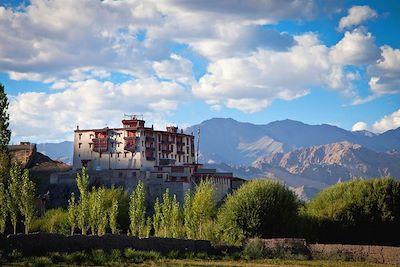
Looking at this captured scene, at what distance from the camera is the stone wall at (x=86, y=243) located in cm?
3997

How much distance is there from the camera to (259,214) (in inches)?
2867

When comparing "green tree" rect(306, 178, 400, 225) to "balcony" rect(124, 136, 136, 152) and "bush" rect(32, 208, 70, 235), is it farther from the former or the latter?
"balcony" rect(124, 136, 136, 152)

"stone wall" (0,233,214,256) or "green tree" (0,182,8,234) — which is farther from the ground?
"green tree" (0,182,8,234)

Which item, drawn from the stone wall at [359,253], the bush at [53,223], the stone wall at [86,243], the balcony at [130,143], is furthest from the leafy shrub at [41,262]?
the balcony at [130,143]

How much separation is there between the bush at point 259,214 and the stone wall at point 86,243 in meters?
18.2

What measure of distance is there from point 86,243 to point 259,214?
3228cm

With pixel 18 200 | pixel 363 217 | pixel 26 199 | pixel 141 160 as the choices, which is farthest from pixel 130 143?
pixel 363 217

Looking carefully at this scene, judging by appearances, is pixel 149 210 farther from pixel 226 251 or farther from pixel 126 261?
pixel 126 261

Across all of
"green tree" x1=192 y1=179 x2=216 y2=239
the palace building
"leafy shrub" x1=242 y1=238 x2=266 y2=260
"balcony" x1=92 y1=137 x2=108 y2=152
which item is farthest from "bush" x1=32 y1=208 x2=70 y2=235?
"balcony" x1=92 y1=137 x2=108 y2=152

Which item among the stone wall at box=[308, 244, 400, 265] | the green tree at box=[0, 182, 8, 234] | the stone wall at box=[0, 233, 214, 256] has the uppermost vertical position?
the green tree at box=[0, 182, 8, 234]

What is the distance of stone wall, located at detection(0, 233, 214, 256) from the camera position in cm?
3997

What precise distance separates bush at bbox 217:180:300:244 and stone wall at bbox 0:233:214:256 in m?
18.2

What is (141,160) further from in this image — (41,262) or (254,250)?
(41,262)

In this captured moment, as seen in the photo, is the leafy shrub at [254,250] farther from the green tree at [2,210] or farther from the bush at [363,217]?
the green tree at [2,210]
